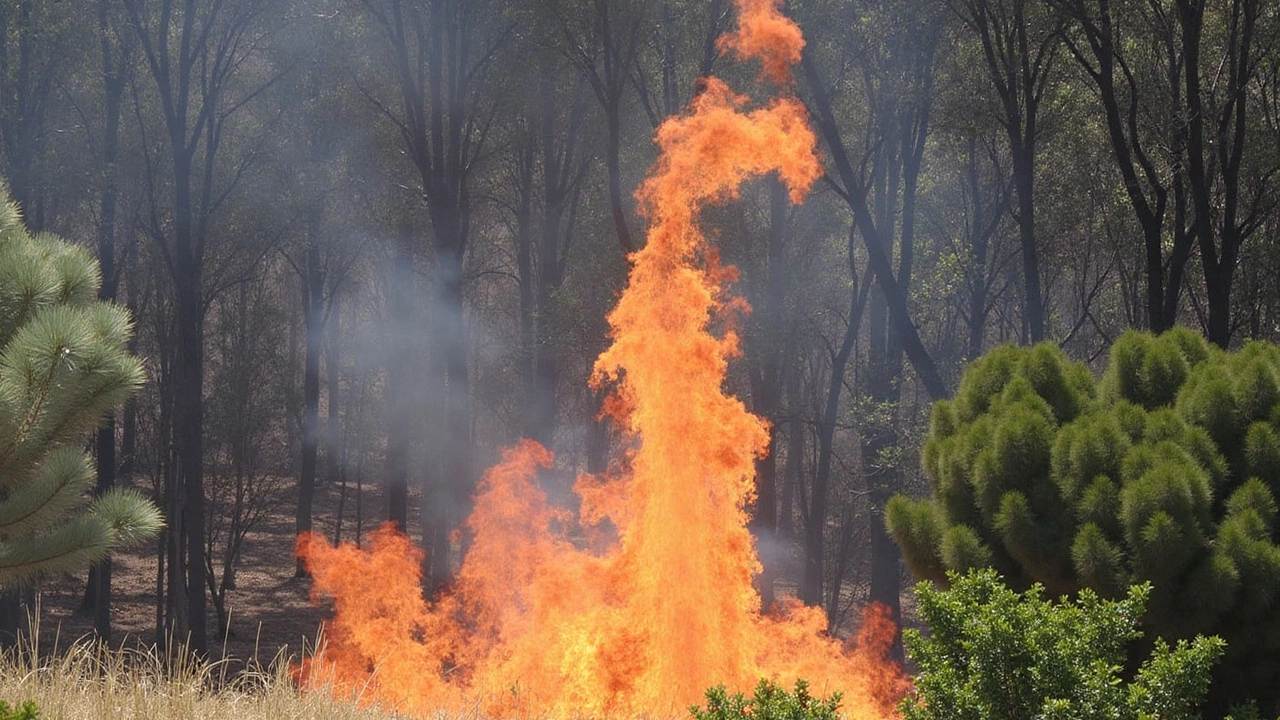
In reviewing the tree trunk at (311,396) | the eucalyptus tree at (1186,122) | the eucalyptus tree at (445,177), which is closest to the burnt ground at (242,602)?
the tree trunk at (311,396)

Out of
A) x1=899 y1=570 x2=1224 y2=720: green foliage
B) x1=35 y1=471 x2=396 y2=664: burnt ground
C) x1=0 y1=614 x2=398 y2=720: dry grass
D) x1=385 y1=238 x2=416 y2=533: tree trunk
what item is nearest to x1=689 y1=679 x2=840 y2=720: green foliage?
x1=899 y1=570 x2=1224 y2=720: green foliage

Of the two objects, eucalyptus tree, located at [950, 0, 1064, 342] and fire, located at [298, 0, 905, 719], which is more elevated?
eucalyptus tree, located at [950, 0, 1064, 342]

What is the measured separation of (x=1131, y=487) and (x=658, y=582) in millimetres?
6253

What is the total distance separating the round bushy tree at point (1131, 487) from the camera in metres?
9.68

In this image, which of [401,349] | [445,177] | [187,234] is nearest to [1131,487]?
[187,234]

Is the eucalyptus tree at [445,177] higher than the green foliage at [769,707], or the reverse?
the eucalyptus tree at [445,177]

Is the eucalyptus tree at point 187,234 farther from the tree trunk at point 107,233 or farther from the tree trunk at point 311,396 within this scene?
the tree trunk at point 311,396

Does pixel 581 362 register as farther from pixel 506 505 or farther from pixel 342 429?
pixel 342 429

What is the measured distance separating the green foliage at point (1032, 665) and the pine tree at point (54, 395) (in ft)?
15.7

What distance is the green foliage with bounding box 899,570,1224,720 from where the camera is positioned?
6422 millimetres

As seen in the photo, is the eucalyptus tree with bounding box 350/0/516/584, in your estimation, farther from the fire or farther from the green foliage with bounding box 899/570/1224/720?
the green foliage with bounding box 899/570/1224/720

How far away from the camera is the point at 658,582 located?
48.6 ft

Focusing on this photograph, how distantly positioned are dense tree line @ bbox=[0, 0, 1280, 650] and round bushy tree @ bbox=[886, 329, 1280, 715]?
268 inches

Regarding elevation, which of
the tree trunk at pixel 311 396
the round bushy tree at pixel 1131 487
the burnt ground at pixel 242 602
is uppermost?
A: the tree trunk at pixel 311 396
